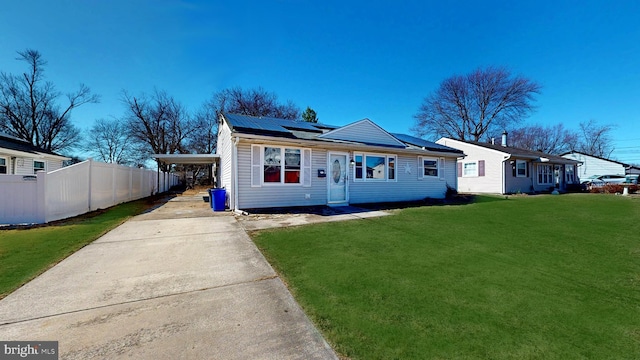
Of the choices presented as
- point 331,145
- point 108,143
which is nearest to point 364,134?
point 331,145

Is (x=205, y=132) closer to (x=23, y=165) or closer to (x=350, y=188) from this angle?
(x=23, y=165)

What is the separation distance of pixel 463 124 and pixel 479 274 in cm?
3513

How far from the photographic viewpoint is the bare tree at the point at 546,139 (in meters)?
38.1

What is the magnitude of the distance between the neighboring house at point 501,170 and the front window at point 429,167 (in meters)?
6.10

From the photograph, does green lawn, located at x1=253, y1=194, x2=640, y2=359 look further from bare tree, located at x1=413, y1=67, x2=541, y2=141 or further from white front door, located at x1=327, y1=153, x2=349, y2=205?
bare tree, located at x1=413, y1=67, x2=541, y2=141

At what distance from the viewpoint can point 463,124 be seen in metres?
32.9

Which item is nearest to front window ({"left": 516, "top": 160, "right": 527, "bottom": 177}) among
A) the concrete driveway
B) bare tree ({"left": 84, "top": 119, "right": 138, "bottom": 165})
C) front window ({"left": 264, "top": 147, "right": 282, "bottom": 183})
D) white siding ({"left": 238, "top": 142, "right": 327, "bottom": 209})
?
white siding ({"left": 238, "top": 142, "right": 327, "bottom": 209})

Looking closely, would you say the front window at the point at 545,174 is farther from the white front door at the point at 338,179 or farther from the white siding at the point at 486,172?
the white front door at the point at 338,179

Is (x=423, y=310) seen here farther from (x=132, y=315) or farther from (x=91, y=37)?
(x=91, y=37)

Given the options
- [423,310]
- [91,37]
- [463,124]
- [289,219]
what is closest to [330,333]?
[423,310]

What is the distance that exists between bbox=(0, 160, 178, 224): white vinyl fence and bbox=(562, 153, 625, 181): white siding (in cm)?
4022

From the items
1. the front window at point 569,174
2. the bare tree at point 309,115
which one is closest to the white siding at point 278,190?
the bare tree at point 309,115

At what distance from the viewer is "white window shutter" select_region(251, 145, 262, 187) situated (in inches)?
348

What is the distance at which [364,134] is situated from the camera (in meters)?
11.7
